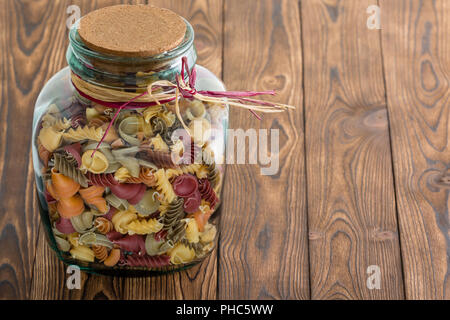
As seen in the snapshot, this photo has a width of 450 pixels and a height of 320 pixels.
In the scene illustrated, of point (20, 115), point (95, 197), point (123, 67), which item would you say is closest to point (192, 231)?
point (95, 197)

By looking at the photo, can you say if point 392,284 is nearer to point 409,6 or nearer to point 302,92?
point 302,92

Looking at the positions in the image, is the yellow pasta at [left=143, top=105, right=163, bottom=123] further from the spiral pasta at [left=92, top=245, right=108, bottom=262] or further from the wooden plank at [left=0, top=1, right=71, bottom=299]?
the wooden plank at [left=0, top=1, right=71, bottom=299]

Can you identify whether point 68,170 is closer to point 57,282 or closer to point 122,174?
point 122,174

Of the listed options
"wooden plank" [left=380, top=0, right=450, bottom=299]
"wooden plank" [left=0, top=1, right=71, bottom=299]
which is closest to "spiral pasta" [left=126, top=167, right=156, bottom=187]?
"wooden plank" [left=0, top=1, right=71, bottom=299]

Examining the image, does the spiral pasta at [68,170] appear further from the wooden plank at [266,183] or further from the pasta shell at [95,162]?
the wooden plank at [266,183]

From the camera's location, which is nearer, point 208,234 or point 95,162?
point 95,162

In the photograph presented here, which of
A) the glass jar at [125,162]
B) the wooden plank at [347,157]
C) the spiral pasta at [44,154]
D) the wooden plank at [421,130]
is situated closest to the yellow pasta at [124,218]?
the glass jar at [125,162]
